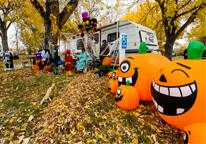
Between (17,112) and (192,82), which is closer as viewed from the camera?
(192,82)

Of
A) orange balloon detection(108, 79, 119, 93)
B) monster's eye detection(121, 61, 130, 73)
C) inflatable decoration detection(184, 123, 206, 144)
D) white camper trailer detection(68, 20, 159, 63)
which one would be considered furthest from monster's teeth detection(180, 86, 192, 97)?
white camper trailer detection(68, 20, 159, 63)

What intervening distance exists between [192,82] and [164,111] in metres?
0.80

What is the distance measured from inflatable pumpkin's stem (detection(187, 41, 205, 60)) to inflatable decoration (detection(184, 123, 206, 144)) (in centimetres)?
126

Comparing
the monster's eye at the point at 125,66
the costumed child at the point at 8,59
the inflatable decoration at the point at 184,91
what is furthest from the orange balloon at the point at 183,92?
the costumed child at the point at 8,59

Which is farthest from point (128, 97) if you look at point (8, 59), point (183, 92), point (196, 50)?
point (8, 59)

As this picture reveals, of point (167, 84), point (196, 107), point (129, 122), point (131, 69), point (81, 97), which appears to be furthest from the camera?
point (81, 97)

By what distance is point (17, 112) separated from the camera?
12.3 feet

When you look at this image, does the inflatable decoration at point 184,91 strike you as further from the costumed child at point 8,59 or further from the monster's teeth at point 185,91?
the costumed child at point 8,59

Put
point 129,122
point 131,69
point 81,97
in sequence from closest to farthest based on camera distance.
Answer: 1. point 129,122
2. point 131,69
3. point 81,97

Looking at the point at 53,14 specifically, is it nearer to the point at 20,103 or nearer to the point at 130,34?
the point at 130,34

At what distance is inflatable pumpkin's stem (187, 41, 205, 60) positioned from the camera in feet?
6.98

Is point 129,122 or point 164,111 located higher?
point 164,111

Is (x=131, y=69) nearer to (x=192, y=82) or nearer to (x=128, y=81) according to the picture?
(x=128, y=81)

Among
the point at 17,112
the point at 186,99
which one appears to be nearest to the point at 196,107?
the point at 186,99
